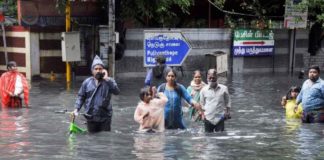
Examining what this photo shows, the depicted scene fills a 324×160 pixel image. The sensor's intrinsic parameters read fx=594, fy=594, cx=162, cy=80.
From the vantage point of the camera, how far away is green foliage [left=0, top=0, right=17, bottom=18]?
86.7ft

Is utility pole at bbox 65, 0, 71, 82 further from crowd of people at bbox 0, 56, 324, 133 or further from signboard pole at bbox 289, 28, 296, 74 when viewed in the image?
signboard pole at bbox 289, 28, 296, 74

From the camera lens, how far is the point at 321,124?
1178cm

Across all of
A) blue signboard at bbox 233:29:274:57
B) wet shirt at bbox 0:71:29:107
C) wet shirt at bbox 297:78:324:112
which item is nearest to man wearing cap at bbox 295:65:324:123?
wet shirt at bbox 297:78:324:112

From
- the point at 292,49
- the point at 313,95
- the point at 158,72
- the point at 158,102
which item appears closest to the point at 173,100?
the point at 158,102

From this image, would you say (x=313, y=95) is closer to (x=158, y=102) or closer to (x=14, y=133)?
(x=158, y=102)

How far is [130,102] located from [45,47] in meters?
6.43

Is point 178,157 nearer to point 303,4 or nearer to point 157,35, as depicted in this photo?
point 157,35

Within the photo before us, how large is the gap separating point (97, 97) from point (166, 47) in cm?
1168

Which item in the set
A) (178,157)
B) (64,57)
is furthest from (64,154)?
(64,57)

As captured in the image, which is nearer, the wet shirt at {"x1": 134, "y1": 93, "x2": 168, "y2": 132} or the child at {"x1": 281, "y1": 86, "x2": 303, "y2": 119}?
the wet shirt at {"x1": 134, "y1": 93, "x2": 168, "y2": 132}

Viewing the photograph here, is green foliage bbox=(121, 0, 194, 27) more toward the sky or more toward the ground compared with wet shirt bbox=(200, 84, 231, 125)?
more toward the sky

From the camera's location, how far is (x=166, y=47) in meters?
21.1

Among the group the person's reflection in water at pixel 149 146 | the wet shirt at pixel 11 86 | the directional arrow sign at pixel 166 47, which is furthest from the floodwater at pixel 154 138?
the directional arrow sign at pixel 166 47

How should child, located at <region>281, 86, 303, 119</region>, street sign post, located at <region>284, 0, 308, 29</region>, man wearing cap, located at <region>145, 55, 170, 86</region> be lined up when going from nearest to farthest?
man wearing cap, located at <region>145, 55, 170, 86</region> < child, located at <region>281, 86, 303, 119</region> < street sign post, located at <region>284, 0, 308, 29</region>
